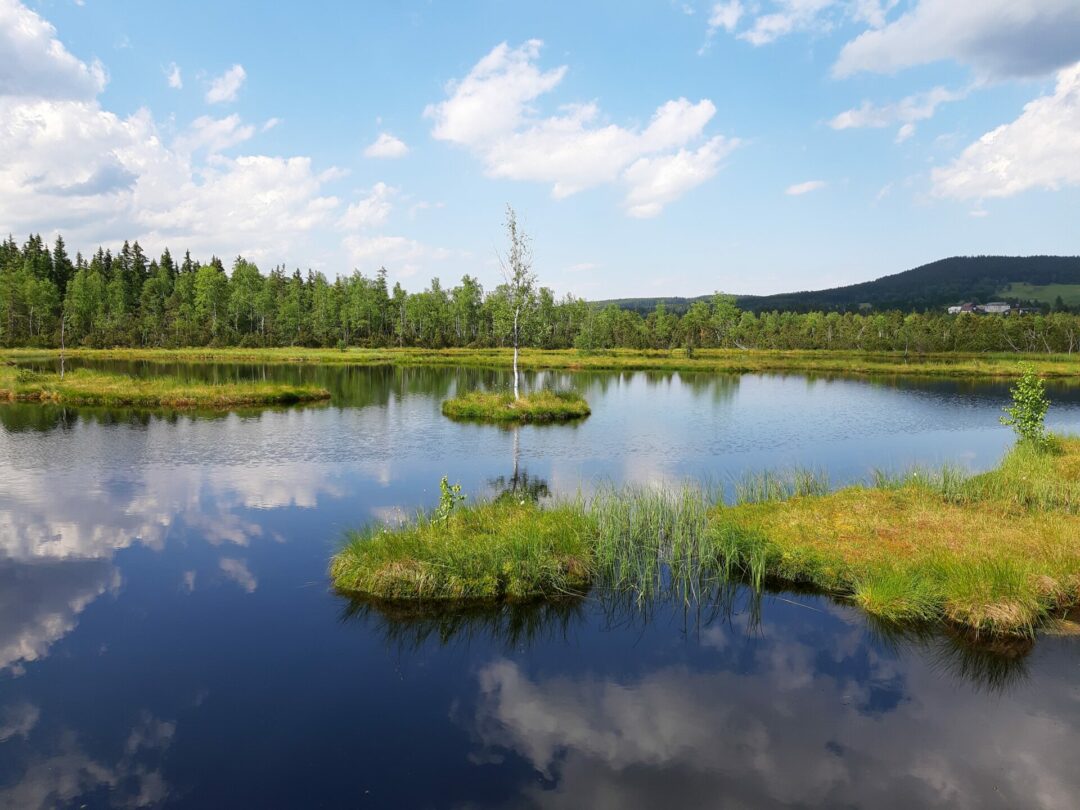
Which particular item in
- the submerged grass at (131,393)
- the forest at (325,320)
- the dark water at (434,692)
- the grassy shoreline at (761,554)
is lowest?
the dark water at (434,692)

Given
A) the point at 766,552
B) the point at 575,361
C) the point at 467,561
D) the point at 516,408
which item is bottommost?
the point at 766,552

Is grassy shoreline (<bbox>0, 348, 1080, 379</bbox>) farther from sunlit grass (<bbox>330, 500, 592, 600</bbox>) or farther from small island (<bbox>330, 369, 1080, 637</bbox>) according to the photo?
sunlit grass (<bbox>330, 500, 592, 600</bbox>)

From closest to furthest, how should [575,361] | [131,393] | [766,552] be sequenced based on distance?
[766,552] < [131,393] < [575,361]

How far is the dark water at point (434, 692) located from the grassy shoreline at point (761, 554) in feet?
3.23

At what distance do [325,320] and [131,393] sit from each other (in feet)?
313

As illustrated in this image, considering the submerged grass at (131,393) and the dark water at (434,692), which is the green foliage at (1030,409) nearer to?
the dark water at (434,692)

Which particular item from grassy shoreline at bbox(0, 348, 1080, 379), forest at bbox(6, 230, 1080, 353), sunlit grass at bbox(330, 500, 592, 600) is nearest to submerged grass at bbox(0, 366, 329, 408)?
sunlit grass at bbox(330, 500, 592, 600)

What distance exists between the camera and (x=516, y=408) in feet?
171

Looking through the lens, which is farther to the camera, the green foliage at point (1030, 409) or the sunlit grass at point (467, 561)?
the green foliage at point (1030, 409)

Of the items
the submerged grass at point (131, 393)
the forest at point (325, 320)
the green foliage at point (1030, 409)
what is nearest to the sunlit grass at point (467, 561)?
the green foliage at point (1030, 409)

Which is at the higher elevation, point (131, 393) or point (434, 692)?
point (131, 393)

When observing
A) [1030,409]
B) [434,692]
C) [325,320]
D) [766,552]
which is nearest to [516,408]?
[1030,409]

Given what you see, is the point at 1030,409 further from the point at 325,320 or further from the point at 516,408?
the point at 325,320

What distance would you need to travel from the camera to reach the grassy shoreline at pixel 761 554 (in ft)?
55.9
